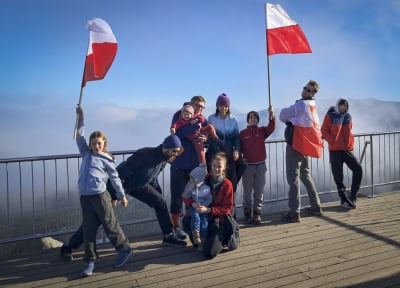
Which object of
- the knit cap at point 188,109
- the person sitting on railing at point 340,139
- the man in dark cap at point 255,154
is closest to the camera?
the knit cap at point 188,109

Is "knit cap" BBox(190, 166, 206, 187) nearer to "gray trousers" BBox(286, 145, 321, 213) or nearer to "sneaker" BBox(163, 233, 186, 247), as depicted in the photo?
"sneaker" BBox(163, 233, 186, 247)

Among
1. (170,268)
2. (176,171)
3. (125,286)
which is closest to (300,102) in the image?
(176,171)

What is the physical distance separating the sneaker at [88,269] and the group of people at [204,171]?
0.03 feet

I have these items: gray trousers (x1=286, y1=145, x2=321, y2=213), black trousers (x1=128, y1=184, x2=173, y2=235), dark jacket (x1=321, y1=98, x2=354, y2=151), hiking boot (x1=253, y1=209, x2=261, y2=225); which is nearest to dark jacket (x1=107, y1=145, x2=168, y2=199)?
black trousers (x1=128, y1=184, x2=173, y2=235)

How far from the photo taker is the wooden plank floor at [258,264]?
3855mm

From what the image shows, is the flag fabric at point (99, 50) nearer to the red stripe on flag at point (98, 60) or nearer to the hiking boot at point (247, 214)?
the red stripe on flag at point (98, 60)

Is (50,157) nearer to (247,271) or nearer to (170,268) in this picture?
(170,268)

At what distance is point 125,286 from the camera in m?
3.77

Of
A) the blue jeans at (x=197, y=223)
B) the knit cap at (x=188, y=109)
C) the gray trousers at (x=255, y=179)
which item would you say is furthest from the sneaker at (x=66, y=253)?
the gray trousers at (x=255, y=179)

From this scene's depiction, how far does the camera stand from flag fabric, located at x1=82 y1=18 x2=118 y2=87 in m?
4.46

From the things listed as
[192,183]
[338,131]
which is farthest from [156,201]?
[338,131]

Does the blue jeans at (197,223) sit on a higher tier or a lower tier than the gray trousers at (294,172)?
lower

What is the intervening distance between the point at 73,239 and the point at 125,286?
1100 mm

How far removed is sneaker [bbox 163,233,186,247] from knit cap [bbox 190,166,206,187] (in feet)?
2.77
